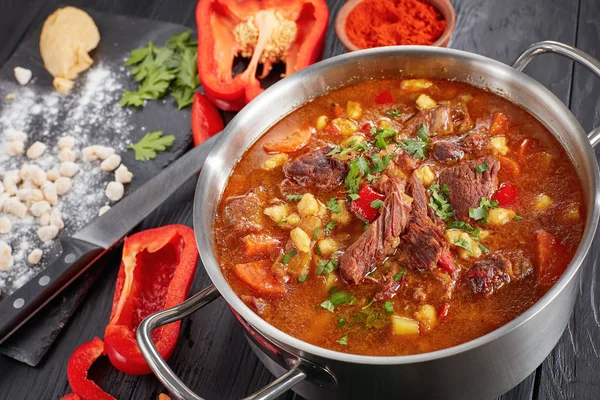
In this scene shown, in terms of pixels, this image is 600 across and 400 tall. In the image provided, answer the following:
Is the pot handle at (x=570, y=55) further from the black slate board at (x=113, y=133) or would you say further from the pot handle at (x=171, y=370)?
the black slate board at (x=113, y=133)

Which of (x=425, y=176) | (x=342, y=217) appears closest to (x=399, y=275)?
(x=342, y=217)

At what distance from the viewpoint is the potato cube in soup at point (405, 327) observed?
2.92m

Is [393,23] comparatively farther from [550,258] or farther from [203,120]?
[550,258]

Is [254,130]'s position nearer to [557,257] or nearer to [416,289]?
[416,289]

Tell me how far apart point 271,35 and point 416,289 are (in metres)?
2.43

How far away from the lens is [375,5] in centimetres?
471

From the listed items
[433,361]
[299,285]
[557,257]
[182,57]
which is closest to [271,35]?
[182,57]

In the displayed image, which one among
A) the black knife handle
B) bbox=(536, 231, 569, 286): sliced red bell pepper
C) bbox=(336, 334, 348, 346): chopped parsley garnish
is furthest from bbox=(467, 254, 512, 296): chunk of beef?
the black knife handle

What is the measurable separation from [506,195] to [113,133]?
2.67 metres

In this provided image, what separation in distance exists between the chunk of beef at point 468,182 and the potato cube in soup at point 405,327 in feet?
1.81

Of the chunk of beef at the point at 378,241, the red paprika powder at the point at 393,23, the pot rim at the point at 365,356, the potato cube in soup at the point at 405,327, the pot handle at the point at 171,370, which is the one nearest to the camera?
the pot rim at the point at 365,356

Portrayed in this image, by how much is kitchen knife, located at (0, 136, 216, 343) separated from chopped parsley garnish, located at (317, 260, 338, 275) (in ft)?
4.62

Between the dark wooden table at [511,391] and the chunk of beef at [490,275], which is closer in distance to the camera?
the chunk of beef at [490,275]

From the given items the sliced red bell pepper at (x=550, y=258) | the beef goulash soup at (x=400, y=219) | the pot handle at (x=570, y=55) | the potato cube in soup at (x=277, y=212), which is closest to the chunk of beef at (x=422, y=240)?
the beef goulash soup at (x=400, y=219)
